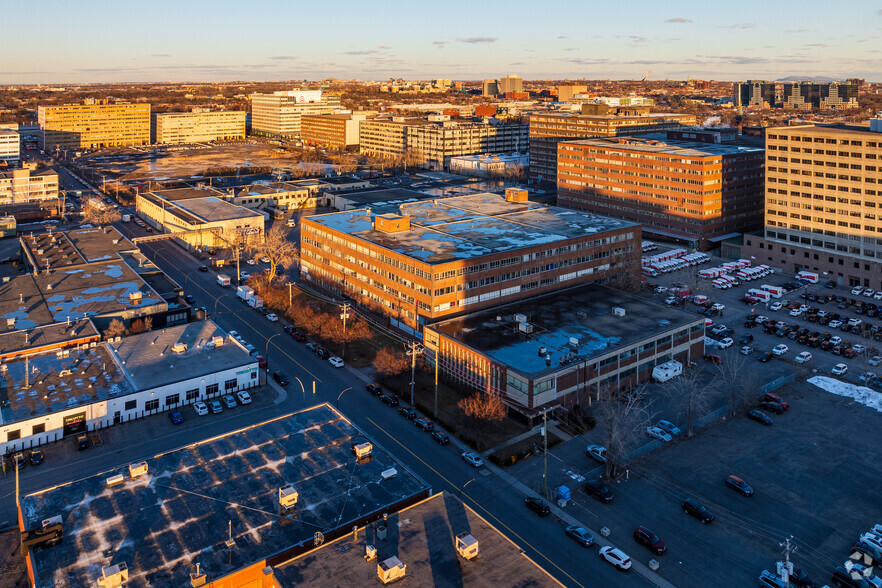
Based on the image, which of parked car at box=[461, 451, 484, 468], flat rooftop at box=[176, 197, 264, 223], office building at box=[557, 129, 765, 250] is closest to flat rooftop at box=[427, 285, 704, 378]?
parked car at box=[461, 451, 484, 468]

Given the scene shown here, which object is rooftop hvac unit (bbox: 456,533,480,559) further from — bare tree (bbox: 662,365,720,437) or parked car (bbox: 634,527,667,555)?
bare tree (bbox: 662,365,720,437)

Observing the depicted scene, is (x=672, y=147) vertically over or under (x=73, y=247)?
over

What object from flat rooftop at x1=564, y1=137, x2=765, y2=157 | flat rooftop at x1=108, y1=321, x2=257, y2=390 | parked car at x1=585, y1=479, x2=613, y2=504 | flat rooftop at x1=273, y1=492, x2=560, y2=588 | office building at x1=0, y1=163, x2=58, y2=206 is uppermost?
flat rooftop at x1=564, y1=137, x2=765, y2=157

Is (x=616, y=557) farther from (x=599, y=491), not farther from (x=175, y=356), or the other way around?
(x=175, y=356)

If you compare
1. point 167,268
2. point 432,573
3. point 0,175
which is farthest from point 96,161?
point 432,573

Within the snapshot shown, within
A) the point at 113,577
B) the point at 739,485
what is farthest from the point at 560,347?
the point at 113,577

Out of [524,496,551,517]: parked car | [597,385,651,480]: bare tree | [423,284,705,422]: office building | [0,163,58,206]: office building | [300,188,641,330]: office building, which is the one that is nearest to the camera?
[524,496,551,517]: parked car
